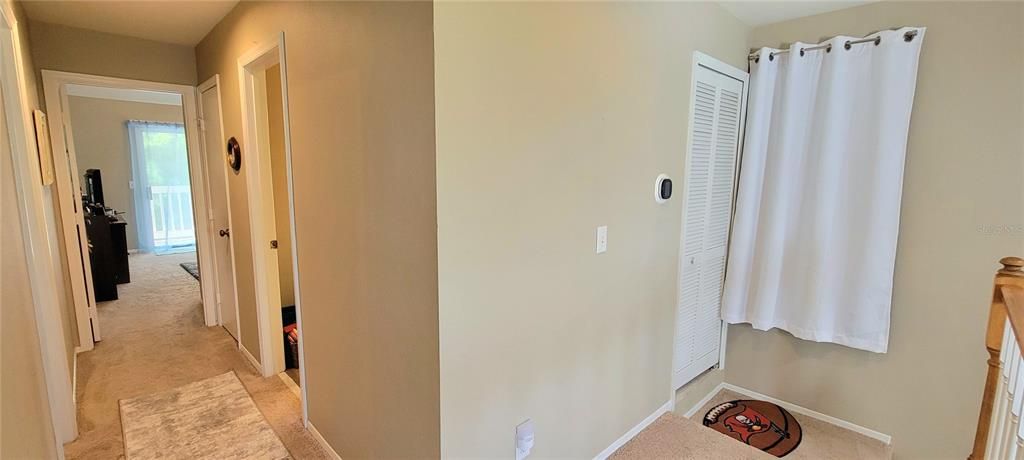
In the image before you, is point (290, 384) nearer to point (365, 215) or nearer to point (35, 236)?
point (35, 236)

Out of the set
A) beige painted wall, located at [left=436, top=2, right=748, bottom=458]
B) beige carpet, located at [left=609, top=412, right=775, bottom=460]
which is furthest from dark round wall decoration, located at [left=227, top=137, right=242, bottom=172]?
beige carpet, located at [left=609, top=412, right=775, bottom=460]

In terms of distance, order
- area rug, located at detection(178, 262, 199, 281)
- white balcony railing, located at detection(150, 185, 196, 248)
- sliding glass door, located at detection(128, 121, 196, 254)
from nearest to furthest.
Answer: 1. area rug, located at detection(178, 262, 199, 281)
2. sliding glass door, located at detection(128, 121, 196, 254)
3. white balcony railing, located at detection(150, 185, 196, 248)

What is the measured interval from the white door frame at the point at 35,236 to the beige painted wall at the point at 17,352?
0.38 feet

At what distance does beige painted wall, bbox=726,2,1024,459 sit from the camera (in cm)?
212

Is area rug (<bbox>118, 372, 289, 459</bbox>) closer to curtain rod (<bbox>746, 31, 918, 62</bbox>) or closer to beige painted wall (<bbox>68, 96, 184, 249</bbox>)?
curtain rod (<bbox>746, 31, 918, 62</bbox>)

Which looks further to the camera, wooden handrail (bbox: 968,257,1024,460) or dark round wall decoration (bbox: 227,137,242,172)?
dark round wall decoration (bbox: 227,137,242,172)

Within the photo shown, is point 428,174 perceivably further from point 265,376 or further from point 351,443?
point 265,376

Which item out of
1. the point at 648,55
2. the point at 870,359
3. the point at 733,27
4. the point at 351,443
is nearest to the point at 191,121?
the point at 351,443

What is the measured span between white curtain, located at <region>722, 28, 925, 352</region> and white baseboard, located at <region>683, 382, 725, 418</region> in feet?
1.80

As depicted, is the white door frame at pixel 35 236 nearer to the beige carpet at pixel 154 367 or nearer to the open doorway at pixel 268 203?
the beige carpet at pixel 154 367

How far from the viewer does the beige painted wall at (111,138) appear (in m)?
6.31

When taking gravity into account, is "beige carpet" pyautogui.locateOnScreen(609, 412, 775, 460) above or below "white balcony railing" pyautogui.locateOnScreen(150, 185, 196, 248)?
below

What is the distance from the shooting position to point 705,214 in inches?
104

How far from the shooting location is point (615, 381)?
2154 mm
